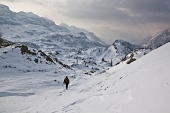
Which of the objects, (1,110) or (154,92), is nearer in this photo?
(154,92)

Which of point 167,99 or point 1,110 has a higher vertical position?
point 167,99

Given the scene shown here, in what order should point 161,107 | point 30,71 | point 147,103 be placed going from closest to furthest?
1. point 161,107
2. point 147,103
3. point 30,71

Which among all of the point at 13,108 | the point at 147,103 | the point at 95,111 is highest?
the point at 147,103

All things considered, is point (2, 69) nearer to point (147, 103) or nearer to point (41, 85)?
point (41, 85)

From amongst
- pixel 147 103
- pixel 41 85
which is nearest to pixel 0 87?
pixel 41 85

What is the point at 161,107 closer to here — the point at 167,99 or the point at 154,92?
the point at 167,99

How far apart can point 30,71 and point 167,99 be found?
26.6m

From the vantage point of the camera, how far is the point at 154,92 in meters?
7.07

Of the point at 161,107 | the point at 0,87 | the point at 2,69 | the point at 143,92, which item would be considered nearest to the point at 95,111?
the point at 143,92

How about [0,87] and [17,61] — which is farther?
[17,61]

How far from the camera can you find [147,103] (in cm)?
639

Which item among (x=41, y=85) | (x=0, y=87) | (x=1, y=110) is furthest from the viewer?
(x=41, y=85)

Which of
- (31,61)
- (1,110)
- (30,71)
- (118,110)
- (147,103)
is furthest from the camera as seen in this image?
(31,61)

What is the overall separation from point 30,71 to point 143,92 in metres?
24.9
